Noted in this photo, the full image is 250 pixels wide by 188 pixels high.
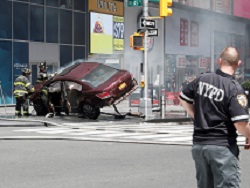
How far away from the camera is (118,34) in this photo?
42250mm

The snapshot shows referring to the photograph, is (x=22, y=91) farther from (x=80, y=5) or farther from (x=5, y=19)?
(x=80, y=5)

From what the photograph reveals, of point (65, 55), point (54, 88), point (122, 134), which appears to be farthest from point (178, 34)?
point (122, 134)

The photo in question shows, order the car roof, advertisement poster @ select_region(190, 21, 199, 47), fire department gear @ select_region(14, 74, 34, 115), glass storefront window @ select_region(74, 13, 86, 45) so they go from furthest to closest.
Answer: advertisement poster @ select_region(190, 21, 199, 47), glass storefront window @ select_region(74, 13, 86, 45), fire department gear @ select_region(14, 74, 34, 115), the car roof

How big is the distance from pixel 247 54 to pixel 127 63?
913 inches

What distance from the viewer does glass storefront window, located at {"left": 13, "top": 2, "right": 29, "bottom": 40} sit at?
34.1 m

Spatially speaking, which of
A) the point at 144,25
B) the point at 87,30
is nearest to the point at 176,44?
the point at 87,30

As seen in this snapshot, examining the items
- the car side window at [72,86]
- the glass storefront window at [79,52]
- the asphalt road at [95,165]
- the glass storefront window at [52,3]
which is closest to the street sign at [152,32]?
the car side window at [72,86]

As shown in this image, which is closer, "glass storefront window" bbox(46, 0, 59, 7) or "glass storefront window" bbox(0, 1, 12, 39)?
"glass storefront window" bbox(0, 1, 12, 39)

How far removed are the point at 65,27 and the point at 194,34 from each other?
58.8 ft

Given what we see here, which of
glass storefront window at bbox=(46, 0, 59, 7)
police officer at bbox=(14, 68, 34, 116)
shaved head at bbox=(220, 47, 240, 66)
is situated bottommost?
police officer at bbox=(14, 68, 34, 116)

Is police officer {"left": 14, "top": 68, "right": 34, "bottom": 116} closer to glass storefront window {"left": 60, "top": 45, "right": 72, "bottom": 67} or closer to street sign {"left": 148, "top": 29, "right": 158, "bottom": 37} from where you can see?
street sign {"left": 148, "top": 29, "right": 158, "bottom": 37}

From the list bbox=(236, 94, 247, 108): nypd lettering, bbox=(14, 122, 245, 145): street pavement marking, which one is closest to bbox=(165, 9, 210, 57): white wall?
bbox=(14, 122, 245, 145): street pavement marking

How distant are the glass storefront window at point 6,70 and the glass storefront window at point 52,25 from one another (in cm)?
347

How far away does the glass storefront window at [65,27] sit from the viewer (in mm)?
37875
